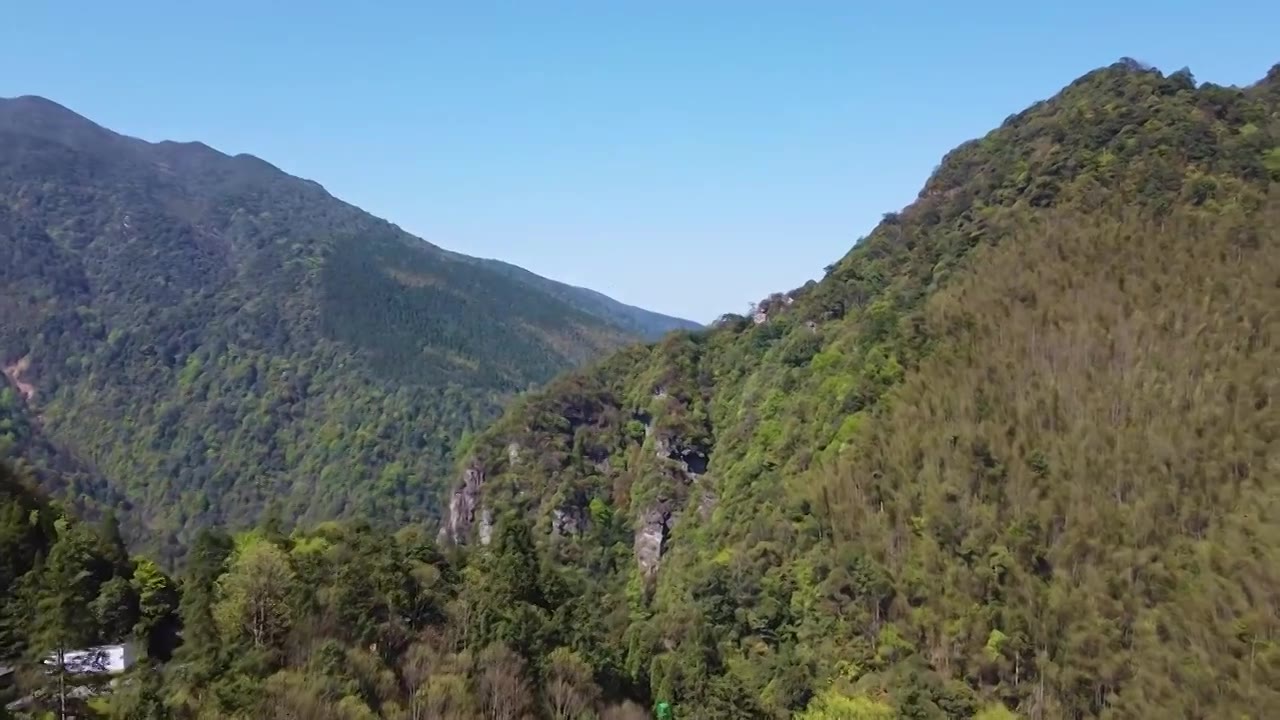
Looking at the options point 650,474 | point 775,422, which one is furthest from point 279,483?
point 775,422

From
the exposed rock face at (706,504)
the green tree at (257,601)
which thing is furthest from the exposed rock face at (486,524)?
the green tree at (257,601)

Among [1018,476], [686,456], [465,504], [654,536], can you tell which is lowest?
[465,504]

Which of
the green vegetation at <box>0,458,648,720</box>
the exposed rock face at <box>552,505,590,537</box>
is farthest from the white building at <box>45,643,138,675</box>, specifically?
the exposed rock face at <box>552,505,590,537</box>

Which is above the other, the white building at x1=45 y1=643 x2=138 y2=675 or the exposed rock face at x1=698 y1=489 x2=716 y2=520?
the exposed rock face at x1=698 y1=489 x2=716 y2=520

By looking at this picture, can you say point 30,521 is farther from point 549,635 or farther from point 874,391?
point 874,391

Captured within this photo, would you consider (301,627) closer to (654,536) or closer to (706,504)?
(706,504)

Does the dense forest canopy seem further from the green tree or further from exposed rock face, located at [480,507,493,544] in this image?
exposed rock face, located at [480,507,493,544]

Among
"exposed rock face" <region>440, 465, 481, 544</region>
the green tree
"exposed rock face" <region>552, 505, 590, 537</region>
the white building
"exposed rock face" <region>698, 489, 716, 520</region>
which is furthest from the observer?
"exposed rock face" <region>440, 465, 481, 544</region>

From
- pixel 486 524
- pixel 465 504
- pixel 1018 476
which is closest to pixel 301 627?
pixel 1018 476
